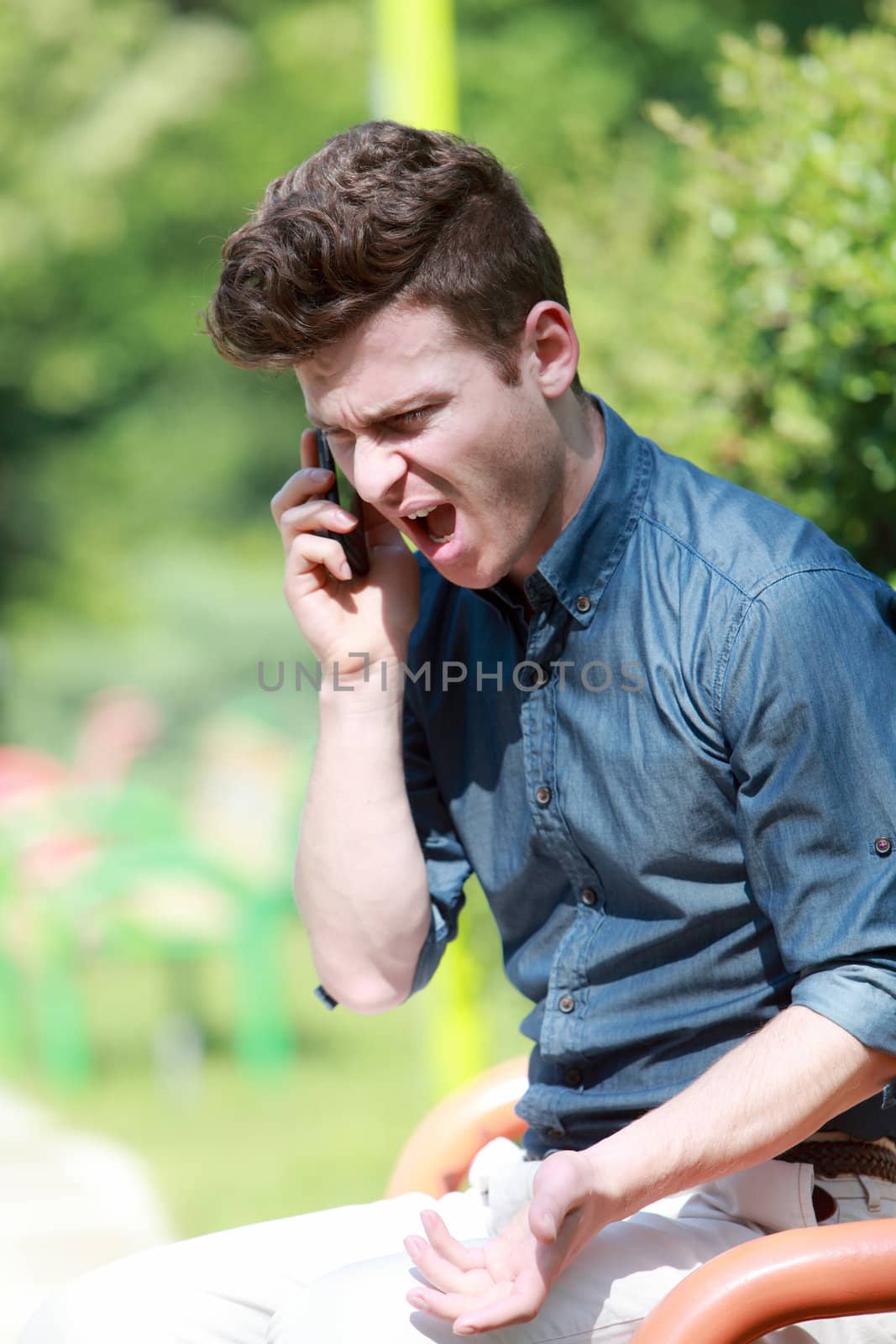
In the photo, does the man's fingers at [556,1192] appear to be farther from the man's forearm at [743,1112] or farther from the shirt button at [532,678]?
the shirt button at [532,678]

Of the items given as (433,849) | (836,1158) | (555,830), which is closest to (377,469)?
(555,830)

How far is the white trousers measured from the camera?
1.59 metres

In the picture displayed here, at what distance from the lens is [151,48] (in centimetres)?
1075

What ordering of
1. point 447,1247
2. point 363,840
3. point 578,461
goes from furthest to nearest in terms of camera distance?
point 363,840
point 578,461
point 447,1247

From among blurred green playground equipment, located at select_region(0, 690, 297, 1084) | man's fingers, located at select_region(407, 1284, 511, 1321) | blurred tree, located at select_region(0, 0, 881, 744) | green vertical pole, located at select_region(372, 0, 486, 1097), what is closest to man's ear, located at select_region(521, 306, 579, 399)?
man's fingers, located at select_region(407, 1284, 511, 1321)

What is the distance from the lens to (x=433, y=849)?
213cm

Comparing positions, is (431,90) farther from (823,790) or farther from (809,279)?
(823,790)

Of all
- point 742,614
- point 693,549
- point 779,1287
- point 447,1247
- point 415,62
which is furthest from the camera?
point 415,62

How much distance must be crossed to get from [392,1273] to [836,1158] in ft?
1.73

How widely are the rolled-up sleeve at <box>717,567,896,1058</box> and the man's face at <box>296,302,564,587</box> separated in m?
0.36

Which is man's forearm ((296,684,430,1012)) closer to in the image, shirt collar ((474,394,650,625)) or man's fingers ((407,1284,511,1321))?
shirt collar ((474,394,650,625))

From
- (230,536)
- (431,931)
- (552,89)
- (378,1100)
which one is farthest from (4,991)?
(552,89)

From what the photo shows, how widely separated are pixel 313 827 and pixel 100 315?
10.2 metres

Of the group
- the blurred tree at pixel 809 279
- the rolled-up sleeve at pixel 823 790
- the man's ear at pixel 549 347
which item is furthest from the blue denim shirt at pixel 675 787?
the blurred tree at pixel 809 279
